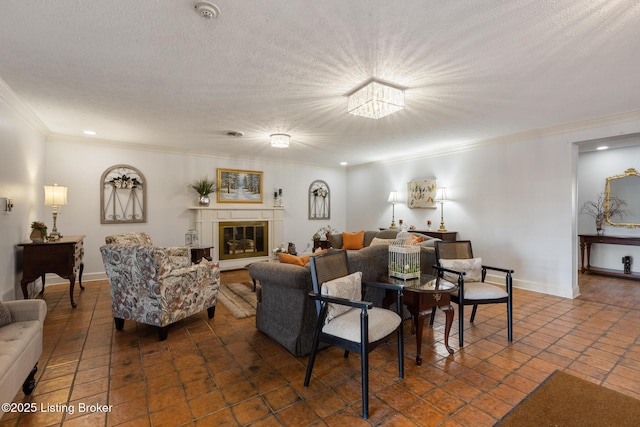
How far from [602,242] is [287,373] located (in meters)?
6.26

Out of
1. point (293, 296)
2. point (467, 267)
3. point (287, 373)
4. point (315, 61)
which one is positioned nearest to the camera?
point (287, 373)

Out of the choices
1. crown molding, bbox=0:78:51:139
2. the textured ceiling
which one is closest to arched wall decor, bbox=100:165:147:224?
crown molding, bbox=0:78:51:139

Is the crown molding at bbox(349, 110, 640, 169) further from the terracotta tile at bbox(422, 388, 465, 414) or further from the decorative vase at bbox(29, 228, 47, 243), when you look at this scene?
the decorative vase at bbox(29, 228, 47, 243)

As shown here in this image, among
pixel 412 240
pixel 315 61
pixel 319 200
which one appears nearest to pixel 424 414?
pixel 412 240

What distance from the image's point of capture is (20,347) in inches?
67.0

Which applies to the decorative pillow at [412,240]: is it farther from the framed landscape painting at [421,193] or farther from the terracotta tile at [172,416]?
the terracotta tile at [172,416]

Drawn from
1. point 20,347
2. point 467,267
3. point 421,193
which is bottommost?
point 20,347

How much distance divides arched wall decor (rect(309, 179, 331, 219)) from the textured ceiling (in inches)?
137

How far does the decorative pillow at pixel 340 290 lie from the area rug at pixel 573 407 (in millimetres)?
1117

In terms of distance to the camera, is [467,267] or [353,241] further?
[353,241]

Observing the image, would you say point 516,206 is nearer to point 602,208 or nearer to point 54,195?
point 602,208

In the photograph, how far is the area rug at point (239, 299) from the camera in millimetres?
3570

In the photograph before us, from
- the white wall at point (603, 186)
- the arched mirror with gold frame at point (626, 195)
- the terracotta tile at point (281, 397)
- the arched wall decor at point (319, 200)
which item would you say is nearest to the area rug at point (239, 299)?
the terracotta tile at point (281, 397)

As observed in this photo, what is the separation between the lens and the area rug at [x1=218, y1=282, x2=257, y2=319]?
3.57 m
